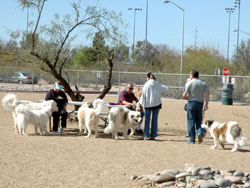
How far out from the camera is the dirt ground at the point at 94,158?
7207mm

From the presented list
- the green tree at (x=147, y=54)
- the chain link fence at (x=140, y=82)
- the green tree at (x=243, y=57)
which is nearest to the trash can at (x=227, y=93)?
the chain link fence at (x=140, y=82)

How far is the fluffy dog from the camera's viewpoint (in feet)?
38.7

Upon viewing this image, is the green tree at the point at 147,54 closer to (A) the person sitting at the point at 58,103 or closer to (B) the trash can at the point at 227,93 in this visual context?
(B) the trash can at the point at 227,93

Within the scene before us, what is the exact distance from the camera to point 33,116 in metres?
Answer: 12.0

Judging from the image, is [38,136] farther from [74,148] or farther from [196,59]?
[196,59]

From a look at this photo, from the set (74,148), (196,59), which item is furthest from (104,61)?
(196,59)

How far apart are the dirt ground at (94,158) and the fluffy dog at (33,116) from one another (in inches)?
13.0

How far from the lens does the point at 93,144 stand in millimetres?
10953

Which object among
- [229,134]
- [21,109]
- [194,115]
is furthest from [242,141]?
[21,109]

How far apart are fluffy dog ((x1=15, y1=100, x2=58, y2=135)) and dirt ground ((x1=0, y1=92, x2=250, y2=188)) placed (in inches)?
13.0

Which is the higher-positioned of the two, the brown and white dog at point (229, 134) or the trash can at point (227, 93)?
the trash can at point (227, 93)

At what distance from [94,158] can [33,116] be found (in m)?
3.54

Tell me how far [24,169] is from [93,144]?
130 inches

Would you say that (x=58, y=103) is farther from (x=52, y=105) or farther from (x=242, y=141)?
(x=242, y=141)
